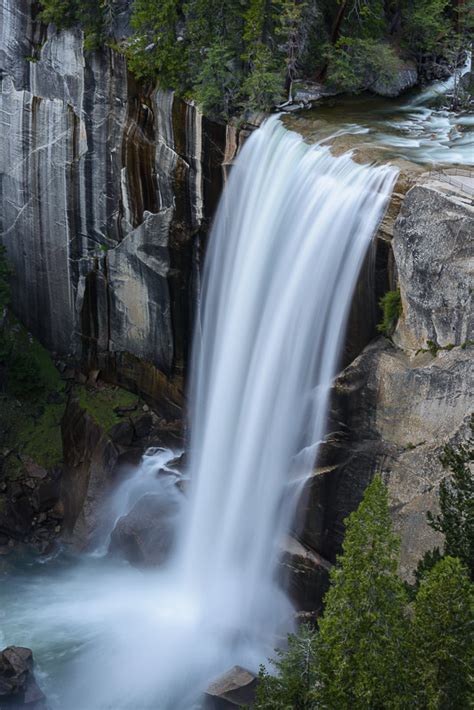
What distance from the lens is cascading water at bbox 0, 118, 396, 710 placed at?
2239 cm

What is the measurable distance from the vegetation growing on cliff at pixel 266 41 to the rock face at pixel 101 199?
82 centimetres

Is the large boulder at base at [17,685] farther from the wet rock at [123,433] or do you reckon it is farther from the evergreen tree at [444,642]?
the evergreen tree at [444,642]

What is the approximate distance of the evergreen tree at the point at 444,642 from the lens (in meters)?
13.5

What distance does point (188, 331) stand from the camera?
97.1 ft

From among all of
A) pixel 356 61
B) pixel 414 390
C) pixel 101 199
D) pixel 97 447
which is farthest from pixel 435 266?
pixel 101 199

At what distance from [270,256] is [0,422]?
42.7 feet

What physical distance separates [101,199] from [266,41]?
7.90 meters

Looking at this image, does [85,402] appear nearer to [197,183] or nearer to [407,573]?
[197,183]

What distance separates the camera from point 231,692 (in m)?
21.7

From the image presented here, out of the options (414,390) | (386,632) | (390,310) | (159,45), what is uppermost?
(159,45)

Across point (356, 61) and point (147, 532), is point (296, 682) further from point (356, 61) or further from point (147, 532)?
point (356, 61)

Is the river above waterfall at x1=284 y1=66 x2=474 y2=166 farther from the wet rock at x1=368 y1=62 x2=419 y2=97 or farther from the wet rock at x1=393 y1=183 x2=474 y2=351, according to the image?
the wet rock at x1=393 y1=183 x2=474 y2=351

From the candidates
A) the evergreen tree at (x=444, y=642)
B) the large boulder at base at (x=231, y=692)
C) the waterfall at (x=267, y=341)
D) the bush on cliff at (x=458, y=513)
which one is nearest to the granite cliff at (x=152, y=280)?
the waterfall at (x=267, y=341)

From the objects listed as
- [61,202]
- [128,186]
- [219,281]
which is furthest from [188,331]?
[61,202]
